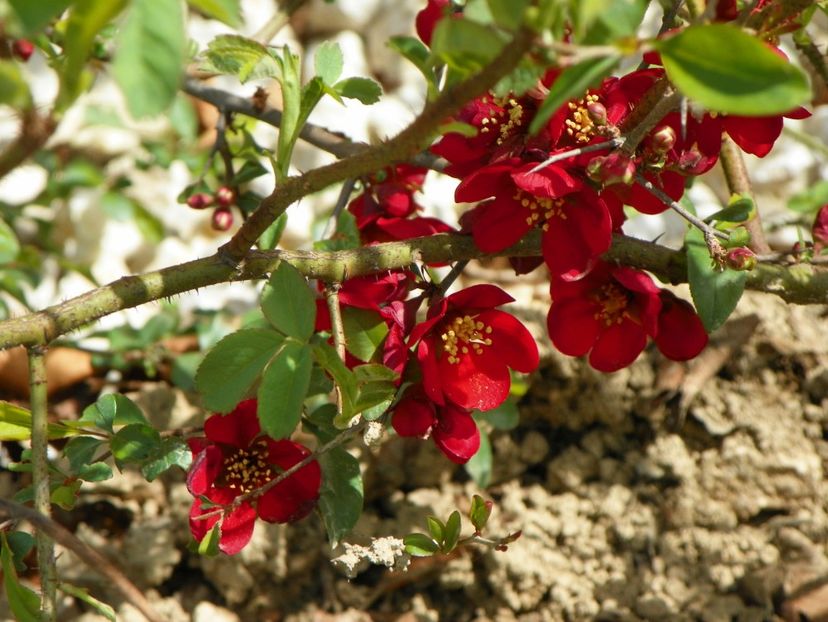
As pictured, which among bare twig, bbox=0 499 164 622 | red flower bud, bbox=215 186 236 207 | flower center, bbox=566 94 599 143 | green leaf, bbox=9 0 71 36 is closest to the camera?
green leaf, bbox=9 0 71 36

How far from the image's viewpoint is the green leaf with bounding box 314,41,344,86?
105 centimetres

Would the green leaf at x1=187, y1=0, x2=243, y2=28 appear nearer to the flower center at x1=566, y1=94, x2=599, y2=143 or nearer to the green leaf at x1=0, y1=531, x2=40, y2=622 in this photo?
the flower center at x1=566, y1=94, x2=599, y2=143

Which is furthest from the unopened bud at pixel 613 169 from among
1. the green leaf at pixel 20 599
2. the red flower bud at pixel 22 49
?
the red flower bud at pixel 22 49

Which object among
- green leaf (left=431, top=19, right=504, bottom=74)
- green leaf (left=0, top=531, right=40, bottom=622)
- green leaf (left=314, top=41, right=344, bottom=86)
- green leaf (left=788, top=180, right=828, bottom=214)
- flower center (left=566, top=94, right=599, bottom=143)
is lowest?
green leaf (left=0, top=531, right=40, bottom=622)

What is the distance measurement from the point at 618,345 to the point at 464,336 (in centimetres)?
22

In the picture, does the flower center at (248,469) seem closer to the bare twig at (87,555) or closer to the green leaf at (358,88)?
the bare twig at (87,555)

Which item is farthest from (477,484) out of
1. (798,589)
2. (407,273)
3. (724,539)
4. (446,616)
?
(407,273)

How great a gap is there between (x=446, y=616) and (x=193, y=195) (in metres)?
0.85

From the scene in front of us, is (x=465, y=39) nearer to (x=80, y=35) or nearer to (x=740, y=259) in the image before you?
(x=80, y=35)

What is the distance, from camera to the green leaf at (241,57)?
1.02 meters

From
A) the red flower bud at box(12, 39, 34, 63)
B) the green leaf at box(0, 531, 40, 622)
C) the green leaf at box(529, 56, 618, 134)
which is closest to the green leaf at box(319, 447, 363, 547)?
the green leaf at box(0, 531, 40, 622)

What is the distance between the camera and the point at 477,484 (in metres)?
1.75

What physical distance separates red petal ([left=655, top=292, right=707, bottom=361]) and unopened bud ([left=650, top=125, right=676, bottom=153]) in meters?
0.30

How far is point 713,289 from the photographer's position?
1113 millimetres
